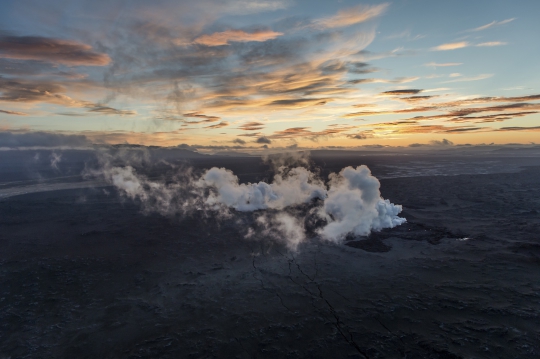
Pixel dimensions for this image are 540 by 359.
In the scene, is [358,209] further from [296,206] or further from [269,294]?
[269,294]

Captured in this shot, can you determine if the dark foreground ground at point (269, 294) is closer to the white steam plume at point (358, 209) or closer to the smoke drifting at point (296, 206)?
the white steam plume at point (358, 209)

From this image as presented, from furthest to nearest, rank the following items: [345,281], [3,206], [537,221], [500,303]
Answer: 1. [3,206]
2. [537,221]
3. [345,281]
4. [500,303]

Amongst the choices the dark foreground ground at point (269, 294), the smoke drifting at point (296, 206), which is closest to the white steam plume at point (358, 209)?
the smoke drifting at point (296, 206)

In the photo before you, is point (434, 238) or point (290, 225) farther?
point (290, 225)

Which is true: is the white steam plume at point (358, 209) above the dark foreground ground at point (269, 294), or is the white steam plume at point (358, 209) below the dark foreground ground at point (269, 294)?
above

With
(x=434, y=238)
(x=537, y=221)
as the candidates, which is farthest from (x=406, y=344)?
(x=537, y=221)

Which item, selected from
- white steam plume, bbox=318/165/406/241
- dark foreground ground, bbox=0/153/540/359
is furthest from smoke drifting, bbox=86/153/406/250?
dark foreground ground, bbox=0/153/540/359

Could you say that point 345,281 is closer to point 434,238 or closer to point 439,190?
point 434,238

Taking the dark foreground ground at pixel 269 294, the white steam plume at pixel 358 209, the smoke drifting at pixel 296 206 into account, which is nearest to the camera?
the dark foreground ground at pixel 269 294

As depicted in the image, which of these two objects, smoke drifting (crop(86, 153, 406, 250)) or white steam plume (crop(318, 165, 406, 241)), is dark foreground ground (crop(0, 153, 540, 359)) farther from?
smoke drifting (crop(86, 153, 406, 250))
